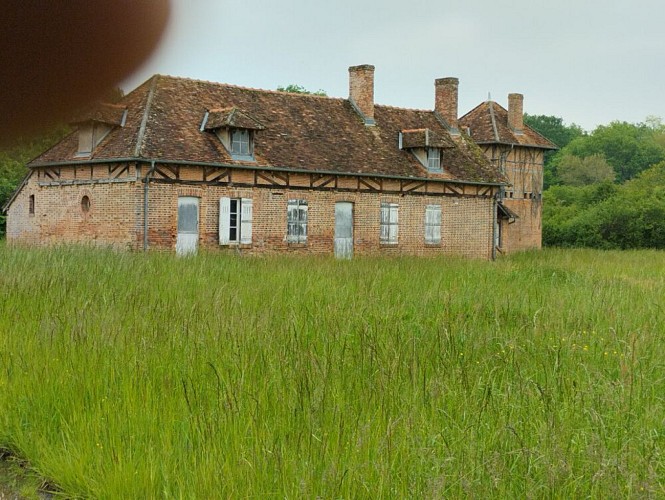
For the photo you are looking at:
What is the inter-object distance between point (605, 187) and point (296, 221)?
33826mm

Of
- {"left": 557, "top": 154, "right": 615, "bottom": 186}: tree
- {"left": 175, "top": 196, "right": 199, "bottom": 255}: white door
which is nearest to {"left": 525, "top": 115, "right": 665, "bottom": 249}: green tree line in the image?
{"left": 557, "top": 154, "right": 615, "bottom": 186}: tree

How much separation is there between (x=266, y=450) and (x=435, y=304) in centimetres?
698

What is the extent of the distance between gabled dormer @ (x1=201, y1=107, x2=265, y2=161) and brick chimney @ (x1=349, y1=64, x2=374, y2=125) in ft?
22.0

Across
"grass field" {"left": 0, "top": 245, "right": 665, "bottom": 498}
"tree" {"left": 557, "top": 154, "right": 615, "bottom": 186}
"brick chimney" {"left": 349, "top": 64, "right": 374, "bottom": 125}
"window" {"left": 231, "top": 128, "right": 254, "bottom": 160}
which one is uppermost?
"tree" {"left": 557, "top": 154, "right": 615, "bottom": 186}

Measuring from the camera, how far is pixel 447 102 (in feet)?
118

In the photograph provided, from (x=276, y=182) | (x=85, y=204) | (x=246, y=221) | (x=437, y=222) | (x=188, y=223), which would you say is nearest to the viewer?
(x=188, y=223)

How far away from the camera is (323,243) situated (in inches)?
1165

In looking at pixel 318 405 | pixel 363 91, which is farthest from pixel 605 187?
pixel 318 405

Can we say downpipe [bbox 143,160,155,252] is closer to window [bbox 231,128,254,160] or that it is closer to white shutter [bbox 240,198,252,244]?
window [bbox 231,128,254,160]

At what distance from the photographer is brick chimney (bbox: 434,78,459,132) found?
3572cm

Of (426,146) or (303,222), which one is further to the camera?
(426,146)

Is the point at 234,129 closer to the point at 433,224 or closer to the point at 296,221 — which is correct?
the point at 296,221

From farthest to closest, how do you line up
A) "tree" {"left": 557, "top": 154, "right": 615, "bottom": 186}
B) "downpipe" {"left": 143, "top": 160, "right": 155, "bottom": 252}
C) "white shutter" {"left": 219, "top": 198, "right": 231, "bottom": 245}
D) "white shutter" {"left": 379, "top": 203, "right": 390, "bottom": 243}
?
"tree" {"left": 557, "top": 154, "right": 615, "bottom": 186}
"white shutter" {"left": 379, "top": 203, "right": 390, "bottom": 243}
"white shutter" {"left": 219, "top": 198, "right": 231, "bottom": 245}
"downpipe" {"left": 143, "top": 160, "right": 155, "bottom": 252}

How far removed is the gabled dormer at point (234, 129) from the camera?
27.2 meters
